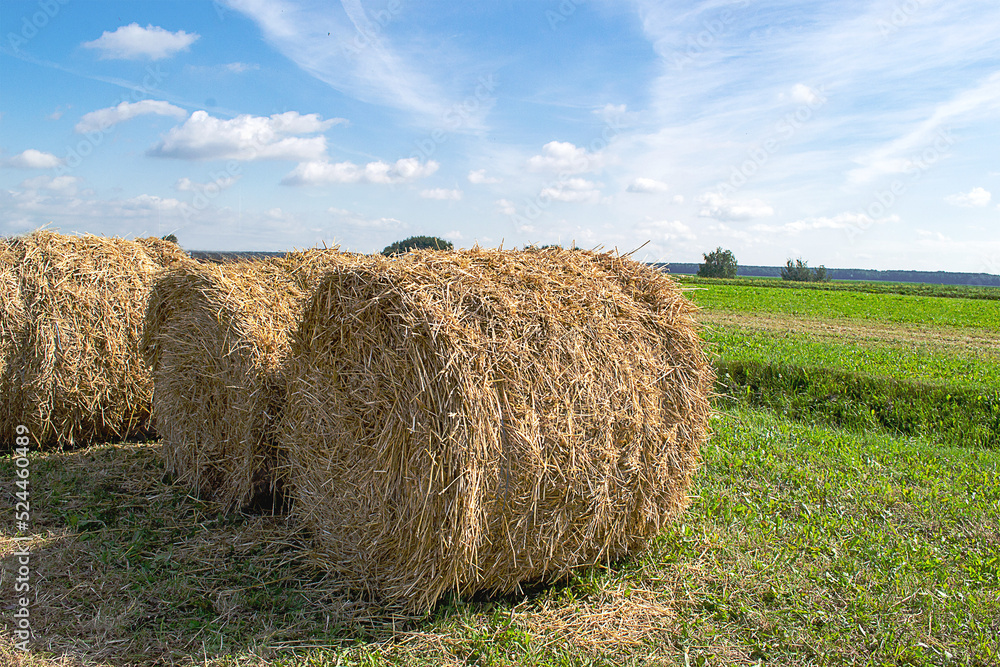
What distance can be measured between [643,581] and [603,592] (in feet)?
1.28

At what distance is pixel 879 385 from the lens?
952 centimetres

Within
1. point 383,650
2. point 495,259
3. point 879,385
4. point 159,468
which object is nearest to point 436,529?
point 383,650

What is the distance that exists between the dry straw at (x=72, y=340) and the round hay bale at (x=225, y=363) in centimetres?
98

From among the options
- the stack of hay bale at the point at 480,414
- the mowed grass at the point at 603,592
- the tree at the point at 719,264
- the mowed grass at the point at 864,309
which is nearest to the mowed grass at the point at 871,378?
the mowed grass at the point at 603,592

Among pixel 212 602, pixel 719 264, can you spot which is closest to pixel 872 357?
pixel 212 602

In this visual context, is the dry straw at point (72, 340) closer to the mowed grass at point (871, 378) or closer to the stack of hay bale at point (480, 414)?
the stack of hay bale at point (480, 414)

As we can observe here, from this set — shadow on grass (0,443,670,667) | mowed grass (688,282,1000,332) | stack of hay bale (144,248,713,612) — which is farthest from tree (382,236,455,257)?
mowed grass (688,282,1000,332)

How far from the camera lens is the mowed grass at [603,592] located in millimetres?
3873

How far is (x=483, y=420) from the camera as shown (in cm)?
379

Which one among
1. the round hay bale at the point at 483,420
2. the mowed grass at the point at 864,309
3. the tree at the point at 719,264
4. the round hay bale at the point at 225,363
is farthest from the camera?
the tree at the point at 719,264

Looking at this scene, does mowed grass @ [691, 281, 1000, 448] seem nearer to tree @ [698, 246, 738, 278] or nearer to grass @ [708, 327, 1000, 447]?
grass @ [708, 327, 1000, 447]

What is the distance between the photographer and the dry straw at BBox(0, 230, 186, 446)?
723 centimetres

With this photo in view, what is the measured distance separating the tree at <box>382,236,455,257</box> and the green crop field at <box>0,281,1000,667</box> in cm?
248

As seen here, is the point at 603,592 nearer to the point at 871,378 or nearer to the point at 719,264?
the point at 871,378
